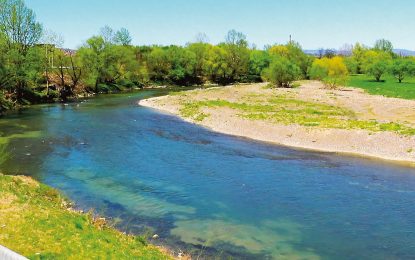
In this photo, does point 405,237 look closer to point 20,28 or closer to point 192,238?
point 192,238

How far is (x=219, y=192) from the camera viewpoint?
104 ft

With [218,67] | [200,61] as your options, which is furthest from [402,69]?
[200,61]

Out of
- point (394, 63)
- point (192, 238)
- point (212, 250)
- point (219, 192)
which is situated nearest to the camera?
point (212, 250)

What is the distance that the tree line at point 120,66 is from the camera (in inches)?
3123

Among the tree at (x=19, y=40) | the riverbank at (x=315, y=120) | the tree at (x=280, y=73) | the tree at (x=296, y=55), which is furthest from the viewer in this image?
the tree at (x=296, y=55)

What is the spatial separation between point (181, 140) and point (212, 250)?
29216 millimetres

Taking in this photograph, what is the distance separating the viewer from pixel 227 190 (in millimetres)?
32281

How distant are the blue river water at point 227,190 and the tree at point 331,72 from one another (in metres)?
76.2

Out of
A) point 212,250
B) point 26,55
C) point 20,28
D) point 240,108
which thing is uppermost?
point 20,28

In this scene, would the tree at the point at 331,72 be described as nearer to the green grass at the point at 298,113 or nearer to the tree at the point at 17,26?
the green grass at the point at 298,113

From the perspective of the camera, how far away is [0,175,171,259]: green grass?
1669 cm

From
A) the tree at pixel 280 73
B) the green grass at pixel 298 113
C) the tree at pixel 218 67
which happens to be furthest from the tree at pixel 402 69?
the green grass at pixel 298 113

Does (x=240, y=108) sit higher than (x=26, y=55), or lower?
lower

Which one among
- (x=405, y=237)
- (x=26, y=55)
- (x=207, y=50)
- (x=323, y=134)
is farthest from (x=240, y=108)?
(x=207, y=50)
